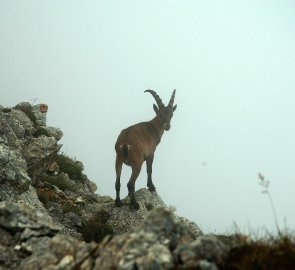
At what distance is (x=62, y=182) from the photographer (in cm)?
1952

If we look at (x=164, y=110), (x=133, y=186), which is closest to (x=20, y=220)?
(x=133, y=186)

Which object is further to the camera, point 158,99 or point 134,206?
point 158,99

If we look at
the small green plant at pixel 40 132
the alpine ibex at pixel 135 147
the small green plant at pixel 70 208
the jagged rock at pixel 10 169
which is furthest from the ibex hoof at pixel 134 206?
the small green plant at pixel 40 132

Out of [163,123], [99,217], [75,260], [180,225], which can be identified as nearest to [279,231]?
[180,225]

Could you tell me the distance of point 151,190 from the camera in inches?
798

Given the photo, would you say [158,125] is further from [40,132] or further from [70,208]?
[70,208]

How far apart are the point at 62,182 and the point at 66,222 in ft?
11.5

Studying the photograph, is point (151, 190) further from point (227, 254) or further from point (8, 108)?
point (227, 254)

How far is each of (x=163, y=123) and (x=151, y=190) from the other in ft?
11.9

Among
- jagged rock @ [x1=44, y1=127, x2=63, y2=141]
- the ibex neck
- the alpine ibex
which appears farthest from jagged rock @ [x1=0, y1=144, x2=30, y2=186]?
the ibex neck

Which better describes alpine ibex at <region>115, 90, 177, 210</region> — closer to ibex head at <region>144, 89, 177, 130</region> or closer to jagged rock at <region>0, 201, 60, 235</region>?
ibex head at <region>144, 89, 177, 130</region>

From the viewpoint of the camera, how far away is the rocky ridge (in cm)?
530

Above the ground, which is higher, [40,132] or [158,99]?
[158,99]

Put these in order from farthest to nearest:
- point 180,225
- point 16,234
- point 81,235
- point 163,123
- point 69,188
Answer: point 163,123 → point 69,188 → point 81,235 → point 16,234 → point 180,225
